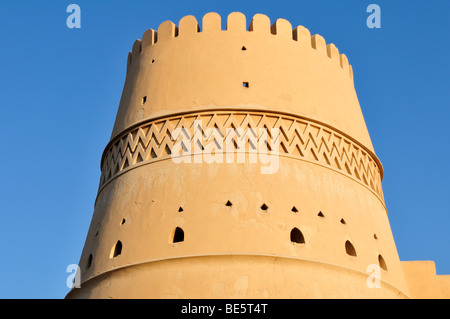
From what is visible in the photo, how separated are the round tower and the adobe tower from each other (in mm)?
19

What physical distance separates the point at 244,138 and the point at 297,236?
1.60 metres

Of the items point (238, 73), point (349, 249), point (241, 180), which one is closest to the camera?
point (241, 180)

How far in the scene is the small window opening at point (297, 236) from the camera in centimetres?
958

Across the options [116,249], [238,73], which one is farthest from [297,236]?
[238,73]

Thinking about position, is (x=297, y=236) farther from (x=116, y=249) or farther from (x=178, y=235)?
(x=116, y=249)

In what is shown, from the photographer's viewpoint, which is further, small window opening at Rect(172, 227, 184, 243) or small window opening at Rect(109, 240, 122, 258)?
small window opening at Rect(109, 240, 122, 258)

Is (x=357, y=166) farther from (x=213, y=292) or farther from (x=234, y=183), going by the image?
(x=213, y=292)

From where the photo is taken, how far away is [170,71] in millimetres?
11281

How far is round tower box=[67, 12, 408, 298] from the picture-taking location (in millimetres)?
9312

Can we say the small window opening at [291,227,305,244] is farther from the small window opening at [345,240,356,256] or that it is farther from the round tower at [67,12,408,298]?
the small window opening at [345,240,356,256]

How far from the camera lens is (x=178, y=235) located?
9.72 meters

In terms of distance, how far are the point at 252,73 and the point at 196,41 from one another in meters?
1.14

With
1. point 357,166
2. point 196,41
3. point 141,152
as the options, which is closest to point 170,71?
point 196,41

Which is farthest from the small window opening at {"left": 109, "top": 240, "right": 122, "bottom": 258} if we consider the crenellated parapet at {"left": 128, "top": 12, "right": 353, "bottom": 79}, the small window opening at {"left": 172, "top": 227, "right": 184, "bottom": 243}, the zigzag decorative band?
the crenellated parapet at {"left": 128, "top": 12, "right": 353, "bottom": 79}
